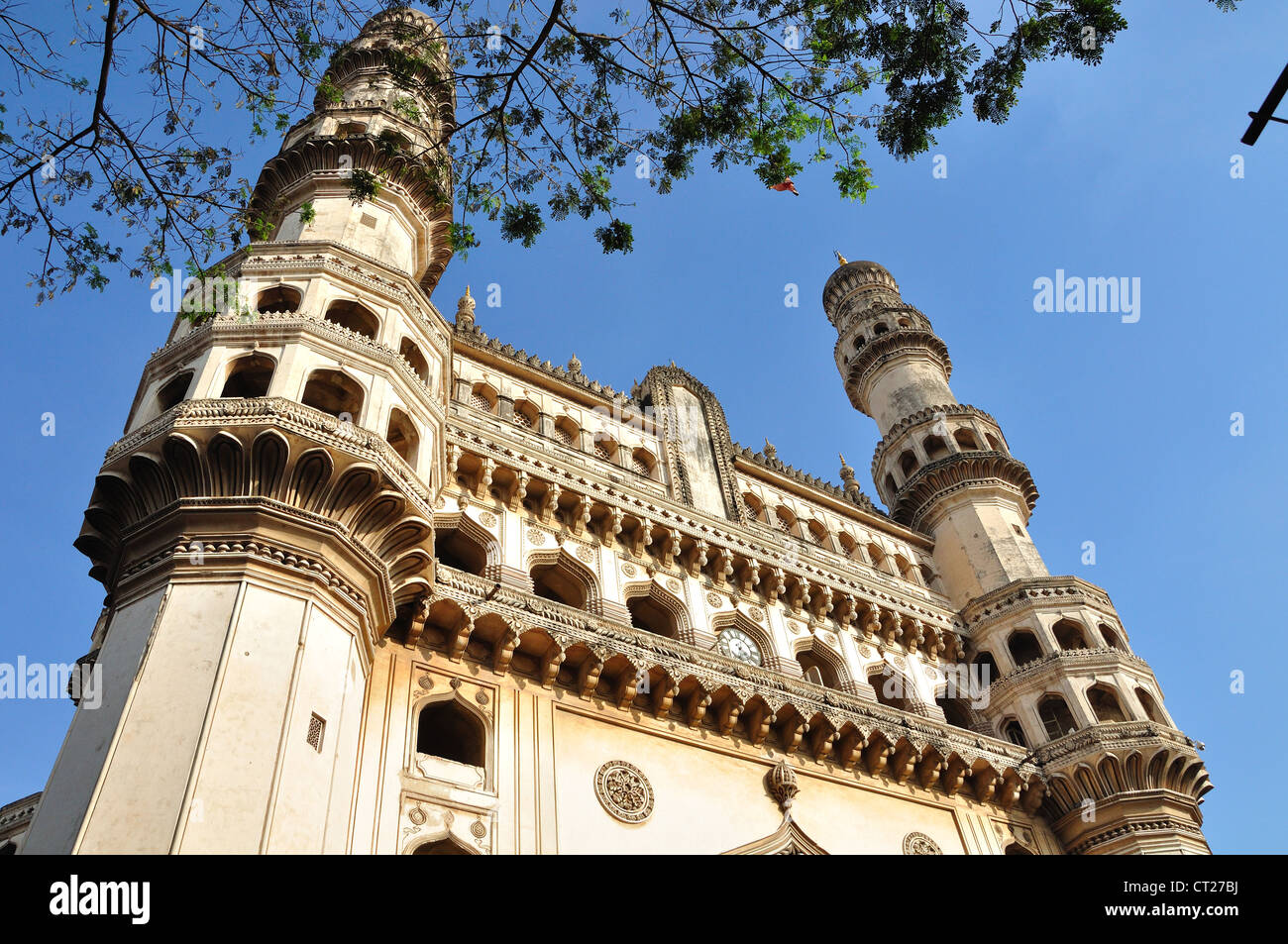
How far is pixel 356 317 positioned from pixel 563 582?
6.03m

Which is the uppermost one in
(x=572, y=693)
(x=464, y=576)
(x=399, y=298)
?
(x=399, y=298)

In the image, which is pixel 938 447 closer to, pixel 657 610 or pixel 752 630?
pixel 752 630

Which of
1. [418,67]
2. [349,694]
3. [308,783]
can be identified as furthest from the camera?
[349,694]

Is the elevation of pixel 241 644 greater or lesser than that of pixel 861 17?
lesser

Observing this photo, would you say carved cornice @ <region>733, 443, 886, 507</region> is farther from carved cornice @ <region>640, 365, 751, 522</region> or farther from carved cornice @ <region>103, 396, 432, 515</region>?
carved cornice @ <region>103, 396, 432, 515</region>

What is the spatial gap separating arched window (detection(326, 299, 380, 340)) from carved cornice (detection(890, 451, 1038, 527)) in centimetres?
1681

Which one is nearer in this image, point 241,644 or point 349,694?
point 241,644

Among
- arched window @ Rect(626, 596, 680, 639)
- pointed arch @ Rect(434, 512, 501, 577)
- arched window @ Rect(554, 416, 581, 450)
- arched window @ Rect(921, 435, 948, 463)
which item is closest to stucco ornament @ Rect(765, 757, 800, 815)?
arched window @ Rect(626, 596, 680, 639)

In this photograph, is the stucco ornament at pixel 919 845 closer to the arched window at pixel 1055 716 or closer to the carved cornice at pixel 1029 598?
the arched window at pixel 1055 716
